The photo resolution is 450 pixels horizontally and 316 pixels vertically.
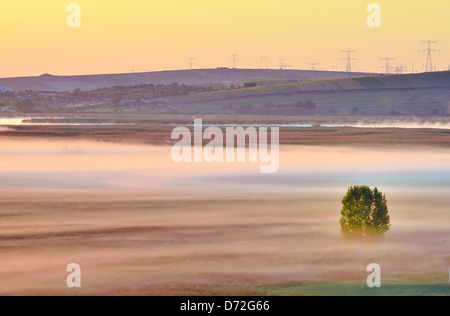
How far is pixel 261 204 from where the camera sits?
3519cm

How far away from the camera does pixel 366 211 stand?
25.9 meters

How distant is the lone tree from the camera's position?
1013 inches

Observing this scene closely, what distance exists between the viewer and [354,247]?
990 inches

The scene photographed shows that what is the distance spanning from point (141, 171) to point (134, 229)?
2137 cm

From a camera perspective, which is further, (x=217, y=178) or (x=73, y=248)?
(x=217, y=178)

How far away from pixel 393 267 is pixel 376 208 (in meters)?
3.47

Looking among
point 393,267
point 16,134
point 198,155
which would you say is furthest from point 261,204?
point 16,134

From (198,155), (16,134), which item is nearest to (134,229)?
(198,155)

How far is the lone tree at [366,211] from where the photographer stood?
25.7m

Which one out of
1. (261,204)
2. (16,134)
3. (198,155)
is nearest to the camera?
(261,204)

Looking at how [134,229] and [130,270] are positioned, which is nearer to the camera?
[130,270]

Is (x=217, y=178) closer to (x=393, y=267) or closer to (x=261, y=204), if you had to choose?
(x=261, y=204)
